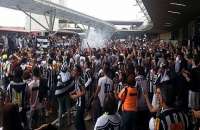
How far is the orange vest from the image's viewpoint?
10.4 metres

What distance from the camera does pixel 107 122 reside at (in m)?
7.21

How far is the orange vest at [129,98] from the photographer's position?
1038 cm

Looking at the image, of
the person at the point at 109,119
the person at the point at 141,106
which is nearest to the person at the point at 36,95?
the person at the point at 141,106

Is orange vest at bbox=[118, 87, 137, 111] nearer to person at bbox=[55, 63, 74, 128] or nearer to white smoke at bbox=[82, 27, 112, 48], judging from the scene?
person at bbox=[55, 63, 74, 128]

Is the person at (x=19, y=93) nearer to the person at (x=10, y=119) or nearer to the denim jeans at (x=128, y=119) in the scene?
the denim jeans at (x=128, y=119)

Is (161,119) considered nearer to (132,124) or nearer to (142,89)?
(132,124)

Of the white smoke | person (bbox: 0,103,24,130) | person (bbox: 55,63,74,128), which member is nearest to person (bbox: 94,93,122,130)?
person (bbox: 0,103,24,130)

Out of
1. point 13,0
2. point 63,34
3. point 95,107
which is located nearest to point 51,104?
point 95,107

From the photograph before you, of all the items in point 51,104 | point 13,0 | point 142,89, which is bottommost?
point 51,104

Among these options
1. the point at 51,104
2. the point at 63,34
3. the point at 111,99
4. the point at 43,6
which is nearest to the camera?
the point at 111,99

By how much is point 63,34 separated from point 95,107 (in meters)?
50.2

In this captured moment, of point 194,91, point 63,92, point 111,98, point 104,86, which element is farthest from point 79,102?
point 111,98

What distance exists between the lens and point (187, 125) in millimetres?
6871

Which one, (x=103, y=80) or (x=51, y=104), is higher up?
(x=103, y=80)
